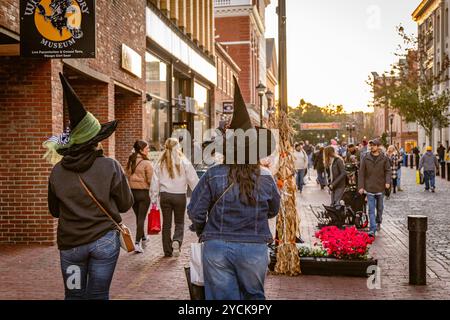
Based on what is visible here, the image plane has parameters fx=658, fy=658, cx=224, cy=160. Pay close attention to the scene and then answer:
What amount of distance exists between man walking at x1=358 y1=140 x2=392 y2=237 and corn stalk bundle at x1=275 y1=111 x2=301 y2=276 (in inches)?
158

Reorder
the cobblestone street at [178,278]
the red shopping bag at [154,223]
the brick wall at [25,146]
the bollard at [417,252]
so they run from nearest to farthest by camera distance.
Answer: the cobblestone street at [178,278] < the bollard at [417,252] < the red shopping bag at [154,223] < the brick wall at [25,146]

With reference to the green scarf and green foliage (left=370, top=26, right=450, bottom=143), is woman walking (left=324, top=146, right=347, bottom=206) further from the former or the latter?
green foliage (left=370, top=26, right=450, bottom=143)

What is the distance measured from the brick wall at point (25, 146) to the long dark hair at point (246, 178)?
24.3 ft

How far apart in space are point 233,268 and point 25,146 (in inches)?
305

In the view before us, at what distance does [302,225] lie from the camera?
557 inches

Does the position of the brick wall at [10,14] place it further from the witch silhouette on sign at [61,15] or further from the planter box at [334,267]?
the planter box at [334,267]

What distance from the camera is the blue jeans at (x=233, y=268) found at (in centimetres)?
436

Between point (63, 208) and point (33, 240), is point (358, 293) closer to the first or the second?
point (63, 208)

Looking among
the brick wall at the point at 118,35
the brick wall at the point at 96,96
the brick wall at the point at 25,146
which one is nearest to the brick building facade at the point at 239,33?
the brick wall at the point at 118,35

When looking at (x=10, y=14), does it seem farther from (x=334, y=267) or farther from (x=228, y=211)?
(x=228, y=211)

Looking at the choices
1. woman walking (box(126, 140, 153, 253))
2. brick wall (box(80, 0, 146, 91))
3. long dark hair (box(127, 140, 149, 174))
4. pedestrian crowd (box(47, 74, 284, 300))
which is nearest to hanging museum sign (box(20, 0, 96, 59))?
long dark hair (box(127, 140, 149, 174))

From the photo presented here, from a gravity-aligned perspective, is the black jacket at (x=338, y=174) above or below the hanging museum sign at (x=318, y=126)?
below

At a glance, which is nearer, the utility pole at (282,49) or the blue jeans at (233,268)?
the blue jeans at (233,268)
